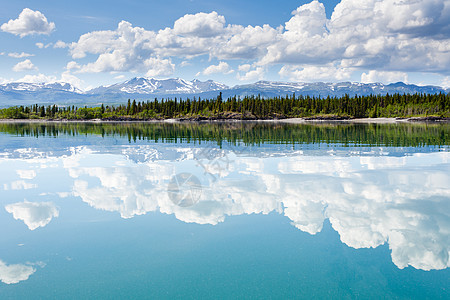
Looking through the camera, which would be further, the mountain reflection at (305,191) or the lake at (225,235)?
the mountain reflection at (305,191)

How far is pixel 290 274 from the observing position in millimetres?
10148

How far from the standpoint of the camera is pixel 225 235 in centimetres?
1327

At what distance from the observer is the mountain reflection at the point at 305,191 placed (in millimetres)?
13570

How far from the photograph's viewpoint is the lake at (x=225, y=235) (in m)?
9.61

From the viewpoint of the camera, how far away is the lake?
31.5 feet

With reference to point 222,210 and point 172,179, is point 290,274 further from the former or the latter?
point 172,179

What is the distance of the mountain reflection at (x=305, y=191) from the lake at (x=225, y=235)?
0.09 metres

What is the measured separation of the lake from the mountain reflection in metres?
0.09

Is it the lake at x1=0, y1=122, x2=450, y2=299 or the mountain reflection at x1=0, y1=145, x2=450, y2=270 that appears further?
the mountain reflection at x1=0, y1=145, x2=450, y2=270

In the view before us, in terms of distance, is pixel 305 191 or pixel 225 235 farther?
pixel 305 191

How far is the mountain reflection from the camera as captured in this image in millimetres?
13570

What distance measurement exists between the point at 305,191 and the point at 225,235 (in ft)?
27.2

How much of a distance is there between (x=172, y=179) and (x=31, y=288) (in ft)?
48.5

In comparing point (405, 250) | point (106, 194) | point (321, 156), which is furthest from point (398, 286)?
point (321, 156)
